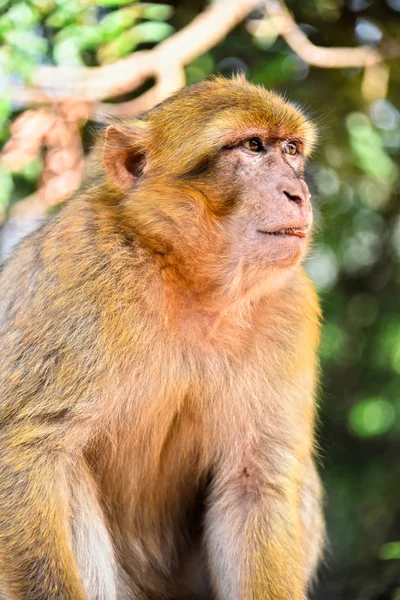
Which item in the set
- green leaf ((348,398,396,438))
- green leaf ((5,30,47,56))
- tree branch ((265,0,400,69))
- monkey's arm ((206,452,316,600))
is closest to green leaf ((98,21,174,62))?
green leaf ((5,30,47,56))

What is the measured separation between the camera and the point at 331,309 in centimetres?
802

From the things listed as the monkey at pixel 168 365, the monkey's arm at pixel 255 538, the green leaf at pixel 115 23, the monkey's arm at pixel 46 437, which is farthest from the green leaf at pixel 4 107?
the monkey's arm at pixel 255 538

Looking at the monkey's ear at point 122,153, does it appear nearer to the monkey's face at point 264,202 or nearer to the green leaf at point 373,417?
the monkey's face at point 264,202

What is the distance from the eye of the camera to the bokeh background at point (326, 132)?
584cm

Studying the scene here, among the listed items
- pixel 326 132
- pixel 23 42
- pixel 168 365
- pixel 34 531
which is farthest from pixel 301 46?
pixel 34 531

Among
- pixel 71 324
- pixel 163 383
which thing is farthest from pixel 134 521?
pixel 71 324

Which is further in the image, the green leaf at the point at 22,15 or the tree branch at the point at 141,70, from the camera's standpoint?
the tree branch at the point at 141,70

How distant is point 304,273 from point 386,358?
322 centimetres

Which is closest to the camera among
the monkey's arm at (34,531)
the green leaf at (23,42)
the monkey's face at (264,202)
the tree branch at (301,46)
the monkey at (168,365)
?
the monkey's arm at (34,531)

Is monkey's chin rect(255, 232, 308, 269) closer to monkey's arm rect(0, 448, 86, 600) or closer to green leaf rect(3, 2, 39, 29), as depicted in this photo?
monkey's arm rect(0, 448, 86, 600)

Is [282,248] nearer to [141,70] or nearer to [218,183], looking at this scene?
[218,183]

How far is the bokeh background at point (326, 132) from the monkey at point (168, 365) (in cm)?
102

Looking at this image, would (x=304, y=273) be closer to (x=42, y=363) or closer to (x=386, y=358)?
(x=42, y=363)

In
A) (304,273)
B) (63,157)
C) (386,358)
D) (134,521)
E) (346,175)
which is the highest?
(63,157)
